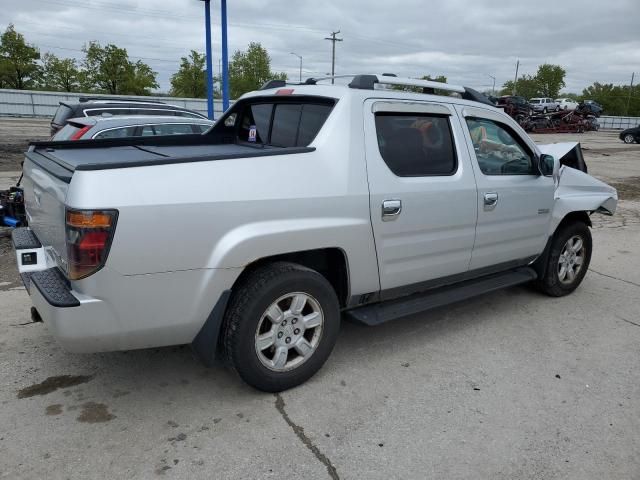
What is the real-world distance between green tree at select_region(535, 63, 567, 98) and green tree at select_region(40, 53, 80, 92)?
2694 inches

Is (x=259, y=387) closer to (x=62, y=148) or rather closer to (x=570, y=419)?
(x=570, y=419)

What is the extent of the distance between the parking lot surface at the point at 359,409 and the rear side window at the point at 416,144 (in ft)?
4.52

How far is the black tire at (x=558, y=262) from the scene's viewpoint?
192 inches

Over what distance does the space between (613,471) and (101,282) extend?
9.04ft

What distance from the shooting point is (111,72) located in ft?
158

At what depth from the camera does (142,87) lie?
49.5 meters

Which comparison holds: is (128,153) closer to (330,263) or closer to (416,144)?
(330,263)

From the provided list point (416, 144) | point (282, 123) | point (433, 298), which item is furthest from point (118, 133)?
point (433, 298)

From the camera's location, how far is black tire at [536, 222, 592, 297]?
489 centimetres

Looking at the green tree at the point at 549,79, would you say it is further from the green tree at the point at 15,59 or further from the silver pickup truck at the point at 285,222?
the silver pickup truck at the point at 285,222

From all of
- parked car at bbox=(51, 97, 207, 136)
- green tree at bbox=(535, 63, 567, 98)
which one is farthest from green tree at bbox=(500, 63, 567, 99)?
parked car at bbox=(51, 97, 207, 136)

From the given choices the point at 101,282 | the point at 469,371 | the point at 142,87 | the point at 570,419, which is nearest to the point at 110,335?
the point at 101,282

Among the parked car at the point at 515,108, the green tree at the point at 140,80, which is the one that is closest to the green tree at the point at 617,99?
the parked car at the point at 515,108

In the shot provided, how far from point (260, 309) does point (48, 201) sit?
1.36 metres
